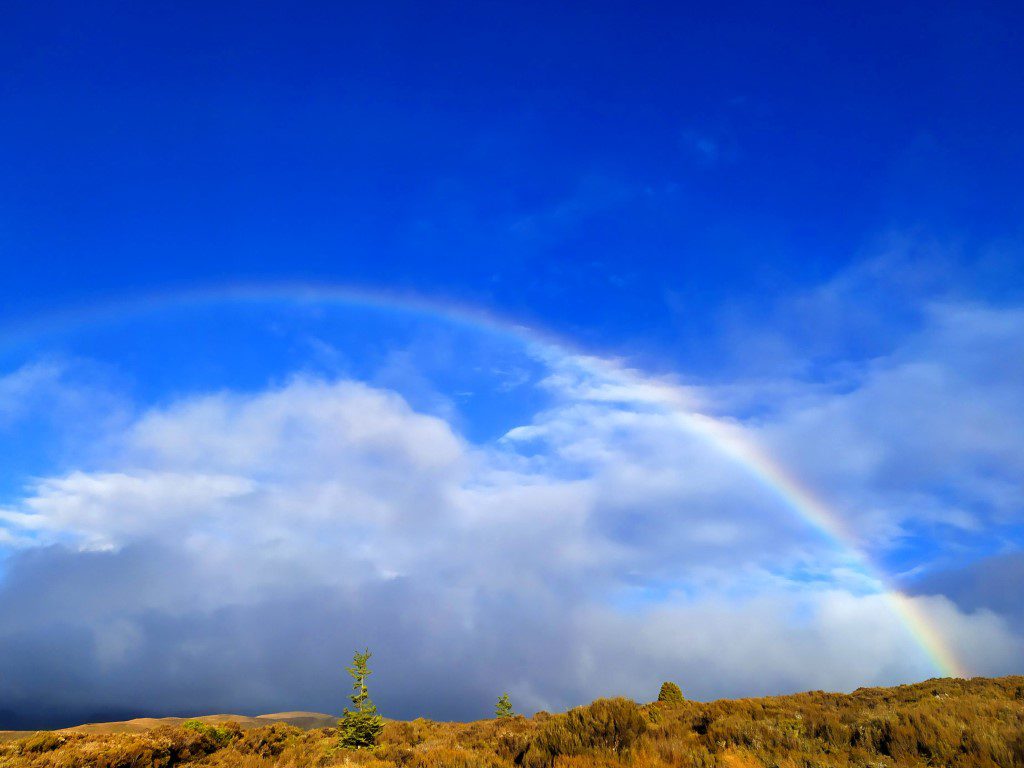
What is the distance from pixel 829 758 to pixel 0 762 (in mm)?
20085

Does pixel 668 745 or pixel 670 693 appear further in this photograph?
pixel 670 693

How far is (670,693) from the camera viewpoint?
35.7 meters

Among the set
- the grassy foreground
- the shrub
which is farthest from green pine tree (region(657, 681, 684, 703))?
the grassy foreground

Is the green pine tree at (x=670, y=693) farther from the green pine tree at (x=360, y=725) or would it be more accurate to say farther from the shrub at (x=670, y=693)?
the green pine tree at (x=360, y=725)

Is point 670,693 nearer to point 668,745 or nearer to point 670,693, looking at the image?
point 670,693

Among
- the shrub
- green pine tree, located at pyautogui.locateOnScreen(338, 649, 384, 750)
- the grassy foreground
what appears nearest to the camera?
the grassy foreground

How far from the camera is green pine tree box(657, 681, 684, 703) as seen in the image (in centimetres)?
3531

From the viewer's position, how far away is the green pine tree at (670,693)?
35.3 meters

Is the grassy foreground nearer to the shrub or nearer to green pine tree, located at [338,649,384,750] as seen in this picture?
green pine tree, located at [338,649,384,750]

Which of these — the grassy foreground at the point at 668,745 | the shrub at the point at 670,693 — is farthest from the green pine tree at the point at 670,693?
the grassy foreground at the point at 668,745

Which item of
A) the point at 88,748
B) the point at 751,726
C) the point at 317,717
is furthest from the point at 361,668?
the point at 317,717

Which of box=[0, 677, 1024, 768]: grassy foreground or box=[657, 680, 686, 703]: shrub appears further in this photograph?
box=[657, 680, 686, 703]: shrub

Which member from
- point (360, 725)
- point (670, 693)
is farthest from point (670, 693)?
point (360, 725)

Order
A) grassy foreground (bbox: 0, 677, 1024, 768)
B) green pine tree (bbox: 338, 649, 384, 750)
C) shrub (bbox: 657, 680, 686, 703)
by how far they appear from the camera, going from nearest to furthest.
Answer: grassy foreground (bbox: 0, 677, 1024, 768), green pine tree (bbox: 338, 649, 384, 750), shrub (bbox: 657, 680, 686, 703)
